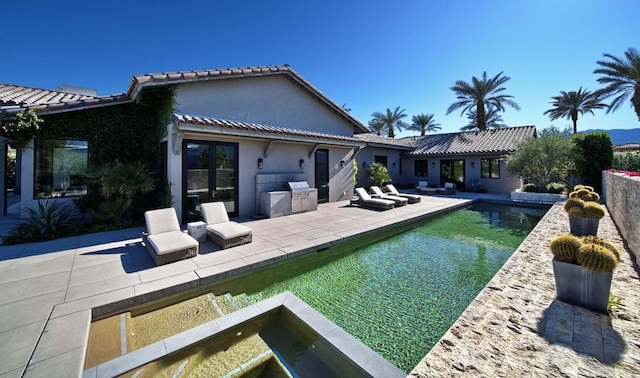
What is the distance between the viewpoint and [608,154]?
52.4 feet

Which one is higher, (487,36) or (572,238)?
(487,36)

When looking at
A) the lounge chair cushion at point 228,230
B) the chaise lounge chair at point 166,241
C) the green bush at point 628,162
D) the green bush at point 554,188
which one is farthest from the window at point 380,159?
the chaise lounge chair at point 166,241

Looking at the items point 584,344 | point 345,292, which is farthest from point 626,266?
point 345,292

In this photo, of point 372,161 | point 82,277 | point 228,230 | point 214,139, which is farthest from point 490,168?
point 82,277

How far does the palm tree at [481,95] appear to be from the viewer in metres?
23.9

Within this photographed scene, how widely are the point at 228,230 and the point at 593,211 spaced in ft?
32.7

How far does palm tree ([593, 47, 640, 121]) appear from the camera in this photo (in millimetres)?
19078

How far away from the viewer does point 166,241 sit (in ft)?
19.8

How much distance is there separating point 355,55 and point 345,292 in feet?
49.7

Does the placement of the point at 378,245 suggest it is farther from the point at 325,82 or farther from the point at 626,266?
the point at 325,82

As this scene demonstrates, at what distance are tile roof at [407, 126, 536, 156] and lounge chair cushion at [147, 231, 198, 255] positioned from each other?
69.7 ft

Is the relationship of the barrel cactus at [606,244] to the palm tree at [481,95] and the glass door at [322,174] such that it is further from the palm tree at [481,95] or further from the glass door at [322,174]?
the palm tree at [481,95]

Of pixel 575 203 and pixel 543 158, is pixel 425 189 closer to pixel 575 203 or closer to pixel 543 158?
pixel 543 158

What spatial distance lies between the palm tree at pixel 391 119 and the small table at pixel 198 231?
2995 cm
